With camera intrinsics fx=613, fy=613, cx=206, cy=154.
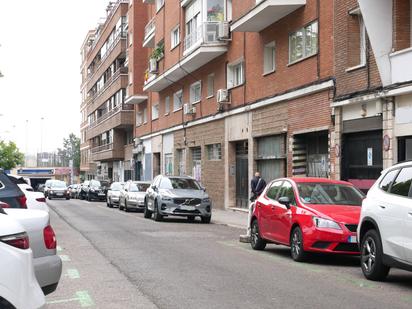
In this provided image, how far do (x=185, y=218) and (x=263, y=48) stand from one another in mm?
7242

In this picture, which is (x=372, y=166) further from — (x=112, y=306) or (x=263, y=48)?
(x=112, y=306)

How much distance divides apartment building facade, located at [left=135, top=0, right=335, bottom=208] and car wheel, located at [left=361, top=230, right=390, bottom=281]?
938 cm

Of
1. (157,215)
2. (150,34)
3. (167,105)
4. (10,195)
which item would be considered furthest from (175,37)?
(10,195)

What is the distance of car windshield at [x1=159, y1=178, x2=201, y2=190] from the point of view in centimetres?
2164

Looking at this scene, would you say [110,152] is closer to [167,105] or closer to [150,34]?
[150,34]

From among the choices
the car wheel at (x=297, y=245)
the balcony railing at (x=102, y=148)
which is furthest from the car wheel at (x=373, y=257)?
the balcony railing at (x=102, y=148)

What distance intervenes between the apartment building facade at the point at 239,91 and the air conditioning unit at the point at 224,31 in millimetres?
45

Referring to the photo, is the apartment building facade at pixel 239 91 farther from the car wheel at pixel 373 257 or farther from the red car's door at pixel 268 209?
the car wheel at pixel 373 257

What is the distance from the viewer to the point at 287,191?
38.9 feet

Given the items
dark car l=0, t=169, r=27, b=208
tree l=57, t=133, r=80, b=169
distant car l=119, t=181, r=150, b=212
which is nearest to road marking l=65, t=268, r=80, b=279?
dark car l=0, t=169, r=27, b=208

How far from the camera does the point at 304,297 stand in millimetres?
7555

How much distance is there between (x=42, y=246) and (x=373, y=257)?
4907 millimetres

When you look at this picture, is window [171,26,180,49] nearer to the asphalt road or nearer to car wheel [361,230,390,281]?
the asphalt road

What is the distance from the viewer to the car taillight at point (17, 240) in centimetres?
402
